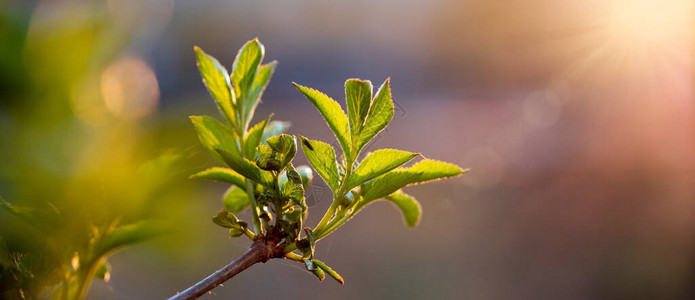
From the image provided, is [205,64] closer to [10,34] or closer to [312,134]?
[10,34]

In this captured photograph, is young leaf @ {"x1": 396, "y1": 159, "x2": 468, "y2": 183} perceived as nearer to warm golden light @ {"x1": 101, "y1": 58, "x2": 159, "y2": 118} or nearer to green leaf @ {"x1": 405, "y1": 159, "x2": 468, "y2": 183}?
green leaf @ {"x1": 405, "y1": 159, "x2": 468, "y2": 183}

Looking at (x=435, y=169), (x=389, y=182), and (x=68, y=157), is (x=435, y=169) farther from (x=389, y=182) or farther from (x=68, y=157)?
(x=68, y=157)

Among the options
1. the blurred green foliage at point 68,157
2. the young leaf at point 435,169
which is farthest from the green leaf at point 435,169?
the blurred green foliage at point 68,157

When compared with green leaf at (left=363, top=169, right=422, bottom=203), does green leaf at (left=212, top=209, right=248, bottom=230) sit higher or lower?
lower

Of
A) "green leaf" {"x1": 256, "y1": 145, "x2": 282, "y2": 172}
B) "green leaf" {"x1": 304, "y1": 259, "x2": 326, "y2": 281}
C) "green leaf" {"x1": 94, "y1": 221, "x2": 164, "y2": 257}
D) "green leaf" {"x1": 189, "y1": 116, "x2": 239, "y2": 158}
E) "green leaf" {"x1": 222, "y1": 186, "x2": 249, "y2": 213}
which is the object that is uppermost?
"green leaf" {"x1": 189, "y1": 116, "x2": 239, "y2": 158}

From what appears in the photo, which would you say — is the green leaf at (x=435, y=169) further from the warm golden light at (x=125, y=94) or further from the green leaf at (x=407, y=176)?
the warm golden light at (x=125, y=94)

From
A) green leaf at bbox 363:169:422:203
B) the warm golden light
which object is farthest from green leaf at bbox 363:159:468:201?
the warm golden light
